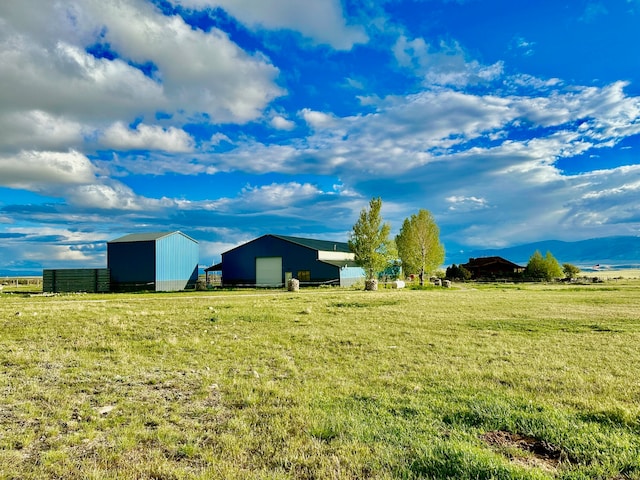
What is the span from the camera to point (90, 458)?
16.3 ft

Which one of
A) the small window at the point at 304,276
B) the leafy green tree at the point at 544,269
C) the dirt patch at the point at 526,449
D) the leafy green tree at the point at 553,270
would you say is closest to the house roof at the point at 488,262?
the leafy green tree at the point at 544,269

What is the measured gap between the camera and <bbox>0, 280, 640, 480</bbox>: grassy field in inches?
187

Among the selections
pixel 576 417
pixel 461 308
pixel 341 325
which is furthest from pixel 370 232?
pixel 576 417

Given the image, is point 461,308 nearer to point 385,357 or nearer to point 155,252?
point 385,357

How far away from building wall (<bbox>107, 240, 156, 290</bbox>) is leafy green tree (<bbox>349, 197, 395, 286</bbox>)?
2534 centimetres

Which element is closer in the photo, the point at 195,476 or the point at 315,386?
the point at 195,476

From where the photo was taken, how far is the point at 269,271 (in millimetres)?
59250

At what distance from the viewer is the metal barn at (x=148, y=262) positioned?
50688 mm

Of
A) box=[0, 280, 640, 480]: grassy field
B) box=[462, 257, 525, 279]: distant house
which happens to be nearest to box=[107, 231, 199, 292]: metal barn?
box=[0, 280, 640, 480]: grassy field

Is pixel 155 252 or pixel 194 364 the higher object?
pixel 155 252

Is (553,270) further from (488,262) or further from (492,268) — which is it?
(488,262)

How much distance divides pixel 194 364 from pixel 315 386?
11.2 ft

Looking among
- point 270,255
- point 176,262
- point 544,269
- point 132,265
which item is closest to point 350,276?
point 270,255

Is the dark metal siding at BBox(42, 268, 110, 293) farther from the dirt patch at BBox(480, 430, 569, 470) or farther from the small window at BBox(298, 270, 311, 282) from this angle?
the dirt patch at BBox(480, 430, 569, 470)
